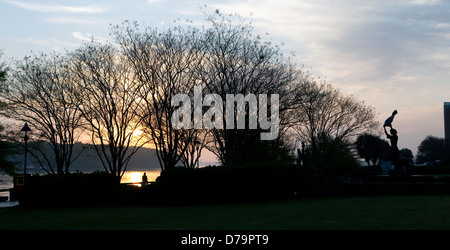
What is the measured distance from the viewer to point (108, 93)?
41281 mm

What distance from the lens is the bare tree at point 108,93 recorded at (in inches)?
1585

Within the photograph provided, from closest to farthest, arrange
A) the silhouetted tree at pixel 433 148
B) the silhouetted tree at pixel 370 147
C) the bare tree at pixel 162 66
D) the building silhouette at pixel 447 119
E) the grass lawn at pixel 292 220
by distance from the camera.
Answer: the grass lawn at pixel 292 220, the bare tree at pixel 162 66, the silhouetted tree at pixel 370 147, the silhouetted tree at pixel 433 148, the building silhouette at pixel 447 119

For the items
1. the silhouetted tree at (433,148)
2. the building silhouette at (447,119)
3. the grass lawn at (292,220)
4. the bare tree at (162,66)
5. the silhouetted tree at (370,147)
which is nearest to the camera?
the grass lawn at (292,220)

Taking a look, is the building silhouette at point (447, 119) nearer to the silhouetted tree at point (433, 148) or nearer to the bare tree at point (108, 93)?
the silhouetted tree at point (433, 148)

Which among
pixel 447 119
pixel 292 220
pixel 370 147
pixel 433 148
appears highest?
pixel 447 119

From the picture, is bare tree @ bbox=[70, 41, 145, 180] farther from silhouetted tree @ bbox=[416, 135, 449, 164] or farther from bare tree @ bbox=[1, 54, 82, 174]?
silhouetted tree @ bbox=[416, 135, 449, 164]

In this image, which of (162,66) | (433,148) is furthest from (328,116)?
(433,148)

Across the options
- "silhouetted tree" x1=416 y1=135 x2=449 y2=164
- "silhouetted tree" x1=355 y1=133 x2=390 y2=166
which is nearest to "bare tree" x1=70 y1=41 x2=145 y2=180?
"silhouetted tree" x1=355 y1=133 x2=390 y2=166

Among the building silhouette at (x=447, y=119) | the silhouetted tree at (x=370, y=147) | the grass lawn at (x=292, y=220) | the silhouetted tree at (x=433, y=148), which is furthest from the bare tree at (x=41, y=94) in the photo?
the building silhouette at (x=447, y=119)

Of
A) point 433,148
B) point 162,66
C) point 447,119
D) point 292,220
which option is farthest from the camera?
point 447,119

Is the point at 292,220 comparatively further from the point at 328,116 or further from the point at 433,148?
the point at 433,148
